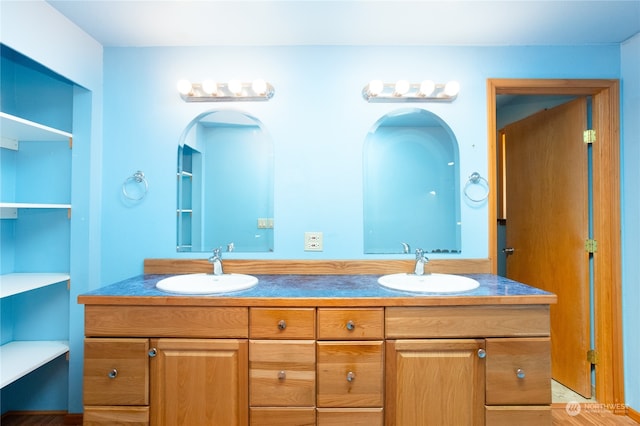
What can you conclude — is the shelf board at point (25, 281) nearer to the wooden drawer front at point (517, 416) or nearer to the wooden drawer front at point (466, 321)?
the wooden drawer front at point (466, 321)

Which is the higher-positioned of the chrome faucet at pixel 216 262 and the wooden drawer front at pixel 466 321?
the chrome faucet at pixel 216 262

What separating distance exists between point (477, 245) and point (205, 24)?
189 centimetres

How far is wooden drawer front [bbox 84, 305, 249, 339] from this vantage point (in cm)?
118

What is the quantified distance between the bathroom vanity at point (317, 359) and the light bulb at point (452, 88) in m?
1.09

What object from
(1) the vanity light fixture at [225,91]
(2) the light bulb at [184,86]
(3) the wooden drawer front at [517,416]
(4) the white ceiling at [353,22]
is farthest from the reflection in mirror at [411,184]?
(2) the light bulb at [184,86]

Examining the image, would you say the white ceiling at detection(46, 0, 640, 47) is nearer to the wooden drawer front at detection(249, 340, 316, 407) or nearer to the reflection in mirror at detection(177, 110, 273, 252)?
the reflection in mirror at detection(177, 110, 273, 252)

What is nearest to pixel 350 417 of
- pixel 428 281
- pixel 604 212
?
pixel 428 281

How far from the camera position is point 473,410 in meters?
1.18

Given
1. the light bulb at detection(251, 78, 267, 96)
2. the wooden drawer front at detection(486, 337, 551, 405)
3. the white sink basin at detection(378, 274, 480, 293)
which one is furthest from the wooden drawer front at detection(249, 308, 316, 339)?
the light bulb at detection(251, 78, 267, 96)

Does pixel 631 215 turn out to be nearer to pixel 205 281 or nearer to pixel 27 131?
pixel 205 281

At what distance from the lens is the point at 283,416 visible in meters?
1.17

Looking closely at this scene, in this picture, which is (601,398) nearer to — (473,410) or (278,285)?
(473,410)

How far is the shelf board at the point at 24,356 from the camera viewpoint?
130cm

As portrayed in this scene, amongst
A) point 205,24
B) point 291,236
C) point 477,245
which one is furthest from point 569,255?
point 205,24
